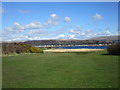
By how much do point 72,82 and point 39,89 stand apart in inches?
58.7

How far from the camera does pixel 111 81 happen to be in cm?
790

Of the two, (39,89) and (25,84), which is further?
(25,84)

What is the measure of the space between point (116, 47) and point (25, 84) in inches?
738

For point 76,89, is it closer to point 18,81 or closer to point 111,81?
point 111,81

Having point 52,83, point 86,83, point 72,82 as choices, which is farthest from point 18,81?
point 86,83

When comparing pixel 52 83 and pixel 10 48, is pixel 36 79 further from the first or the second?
pixel 10 48

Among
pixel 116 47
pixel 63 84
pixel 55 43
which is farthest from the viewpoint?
pixel 55 43

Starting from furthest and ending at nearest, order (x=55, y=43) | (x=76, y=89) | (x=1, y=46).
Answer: (x=55, y=43)
(x=1, y=46)
(x=76, y=89)

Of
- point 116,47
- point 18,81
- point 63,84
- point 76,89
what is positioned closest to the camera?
point 76,89

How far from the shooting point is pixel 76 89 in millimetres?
6809

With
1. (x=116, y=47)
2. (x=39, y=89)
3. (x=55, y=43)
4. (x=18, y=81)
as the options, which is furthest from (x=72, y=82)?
(x=55, y=43)

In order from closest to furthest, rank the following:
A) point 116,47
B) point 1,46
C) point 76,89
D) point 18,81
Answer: point 76,89
point 18,81
point 116,47
point 1,46

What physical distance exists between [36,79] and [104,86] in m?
2.88

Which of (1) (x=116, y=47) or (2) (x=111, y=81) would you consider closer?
(2) (x=111, y=81)
